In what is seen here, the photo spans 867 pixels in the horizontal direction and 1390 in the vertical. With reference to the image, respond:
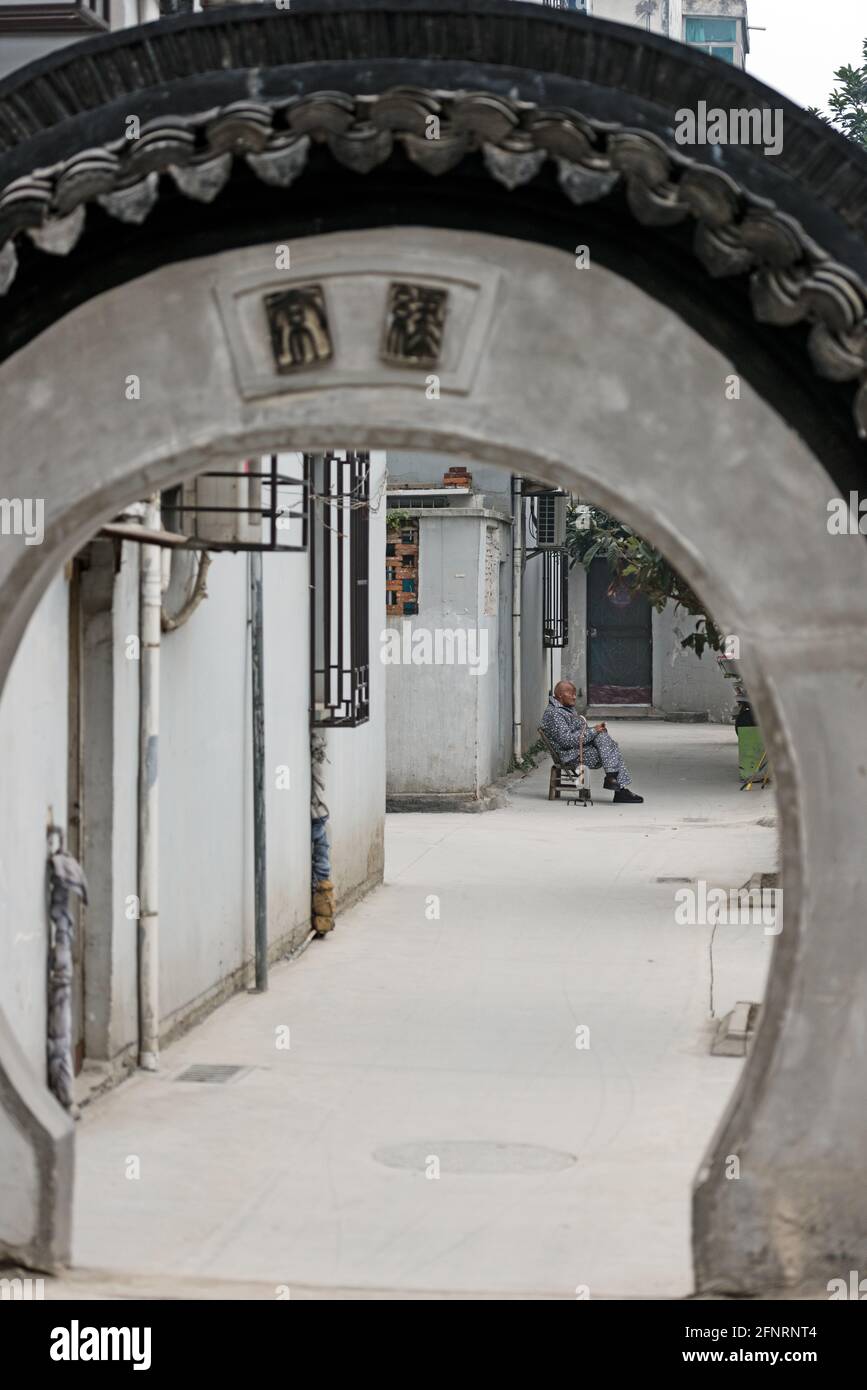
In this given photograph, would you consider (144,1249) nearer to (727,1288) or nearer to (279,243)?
(727,1288)

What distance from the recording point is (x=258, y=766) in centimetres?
1157

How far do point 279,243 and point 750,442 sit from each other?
145cm

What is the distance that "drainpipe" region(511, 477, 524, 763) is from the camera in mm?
23984

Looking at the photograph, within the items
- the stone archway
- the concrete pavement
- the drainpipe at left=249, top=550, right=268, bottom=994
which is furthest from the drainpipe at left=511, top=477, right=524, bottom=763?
the stone archway

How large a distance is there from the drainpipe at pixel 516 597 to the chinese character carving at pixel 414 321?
17977 millimetres

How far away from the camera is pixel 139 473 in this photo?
18.9ft

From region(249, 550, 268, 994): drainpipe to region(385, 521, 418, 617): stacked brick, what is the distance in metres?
9.08

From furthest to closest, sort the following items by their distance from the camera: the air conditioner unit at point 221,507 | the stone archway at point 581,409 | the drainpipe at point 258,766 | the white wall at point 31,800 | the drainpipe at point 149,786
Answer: the drainpipe at point 258,766, the air conditioner unit at point 221,507, the drainpipe at point 149,786, the white wall at point 31,800, the stone archway at point 581,409

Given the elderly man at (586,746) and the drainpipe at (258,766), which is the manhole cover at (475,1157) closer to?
the drainpipe at (258,766)

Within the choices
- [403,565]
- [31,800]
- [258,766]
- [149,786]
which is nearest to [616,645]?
[403,565]

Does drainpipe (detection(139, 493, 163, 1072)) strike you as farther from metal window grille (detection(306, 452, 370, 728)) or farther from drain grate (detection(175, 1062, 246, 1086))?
metal window grille (detection(306, 452, 370, 728))

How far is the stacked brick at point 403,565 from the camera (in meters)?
20.8

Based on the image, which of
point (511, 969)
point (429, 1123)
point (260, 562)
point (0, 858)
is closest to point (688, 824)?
point (511, 969)

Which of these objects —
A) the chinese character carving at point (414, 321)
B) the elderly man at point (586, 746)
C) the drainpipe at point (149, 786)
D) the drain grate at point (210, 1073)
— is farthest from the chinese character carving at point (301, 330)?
the elderly man at point (586, 746)
